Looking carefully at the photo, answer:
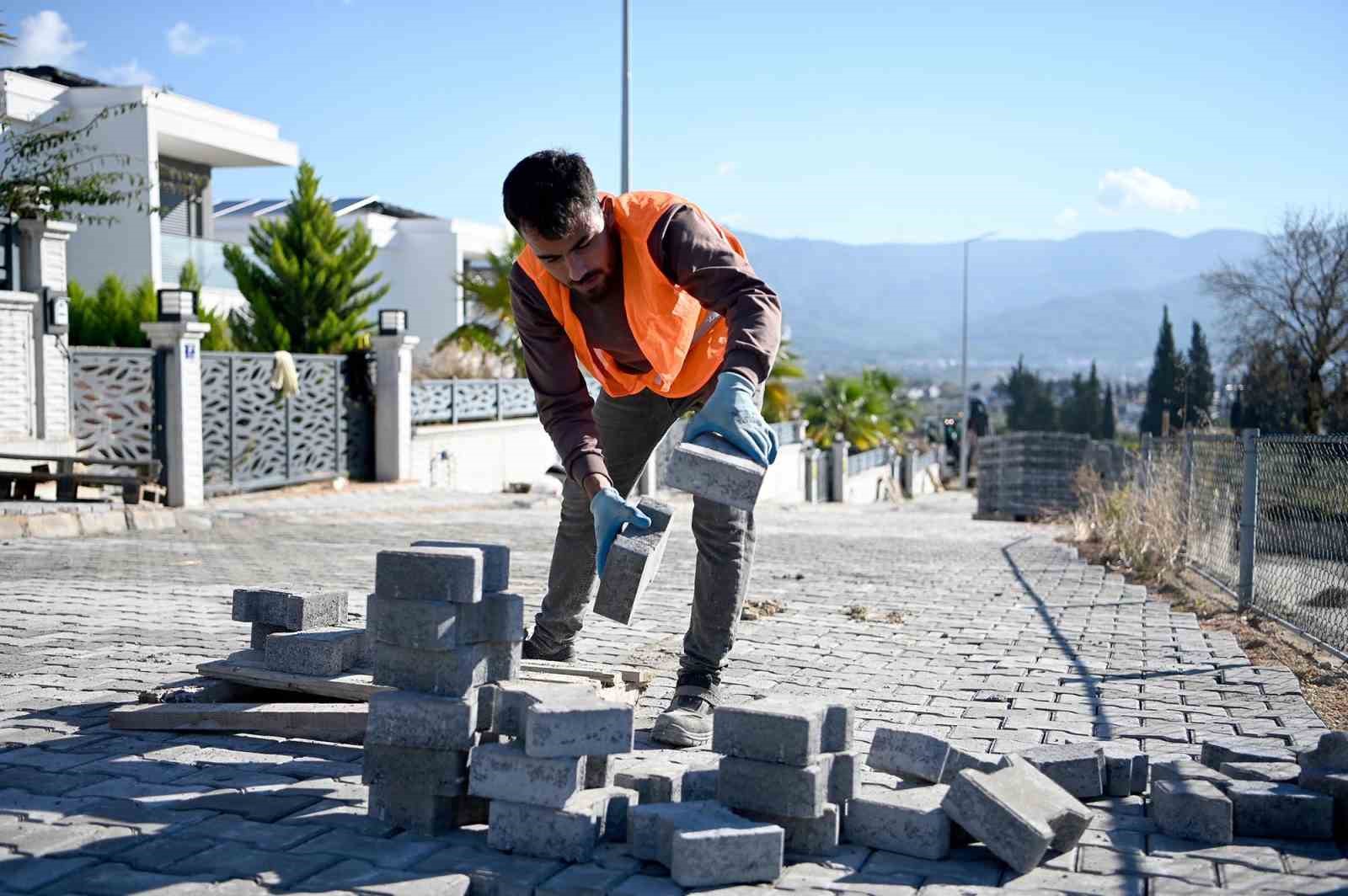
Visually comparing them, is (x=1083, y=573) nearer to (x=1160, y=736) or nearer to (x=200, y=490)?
(x=1160, y=736)

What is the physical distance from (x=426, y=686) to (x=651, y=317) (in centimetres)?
150

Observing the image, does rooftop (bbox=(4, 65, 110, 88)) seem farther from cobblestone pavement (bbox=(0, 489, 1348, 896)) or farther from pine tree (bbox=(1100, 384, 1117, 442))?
pine tree (bbox=(1100, 384, 1117, 442))

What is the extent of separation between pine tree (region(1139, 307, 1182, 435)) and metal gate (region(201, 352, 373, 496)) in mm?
11583

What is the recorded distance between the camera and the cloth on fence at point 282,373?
17.5 meters

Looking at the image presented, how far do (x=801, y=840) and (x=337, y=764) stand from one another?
5.26 feet

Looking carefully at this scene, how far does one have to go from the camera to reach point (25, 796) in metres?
3.63

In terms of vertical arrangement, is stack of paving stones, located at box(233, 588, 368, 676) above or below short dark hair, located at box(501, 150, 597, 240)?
below

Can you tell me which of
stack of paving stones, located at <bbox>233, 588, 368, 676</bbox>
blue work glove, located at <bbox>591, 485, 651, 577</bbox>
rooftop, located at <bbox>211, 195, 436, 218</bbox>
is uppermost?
Result: rooftop, located at <bbox>211, 195, 436, 218</bbox>

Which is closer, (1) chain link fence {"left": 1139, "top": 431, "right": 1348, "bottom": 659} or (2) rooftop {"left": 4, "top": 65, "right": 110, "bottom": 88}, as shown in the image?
(1) chain link fence {"left": 1139, "top": 431, "right": 1348, "bottom": 659}

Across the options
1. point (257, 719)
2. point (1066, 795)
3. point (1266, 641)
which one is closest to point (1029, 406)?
point (1266, 641)

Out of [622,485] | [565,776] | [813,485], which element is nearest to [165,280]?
[813,485]

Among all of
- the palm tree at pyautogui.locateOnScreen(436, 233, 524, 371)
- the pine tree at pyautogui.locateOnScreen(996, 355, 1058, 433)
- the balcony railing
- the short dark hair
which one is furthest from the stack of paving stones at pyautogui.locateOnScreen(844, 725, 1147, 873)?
the pine tree at pyautogui.locateOnScreen(996, 355, 1058, 433)

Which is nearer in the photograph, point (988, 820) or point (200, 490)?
point (988, 820)

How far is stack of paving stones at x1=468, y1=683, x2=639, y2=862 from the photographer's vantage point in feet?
10.4
